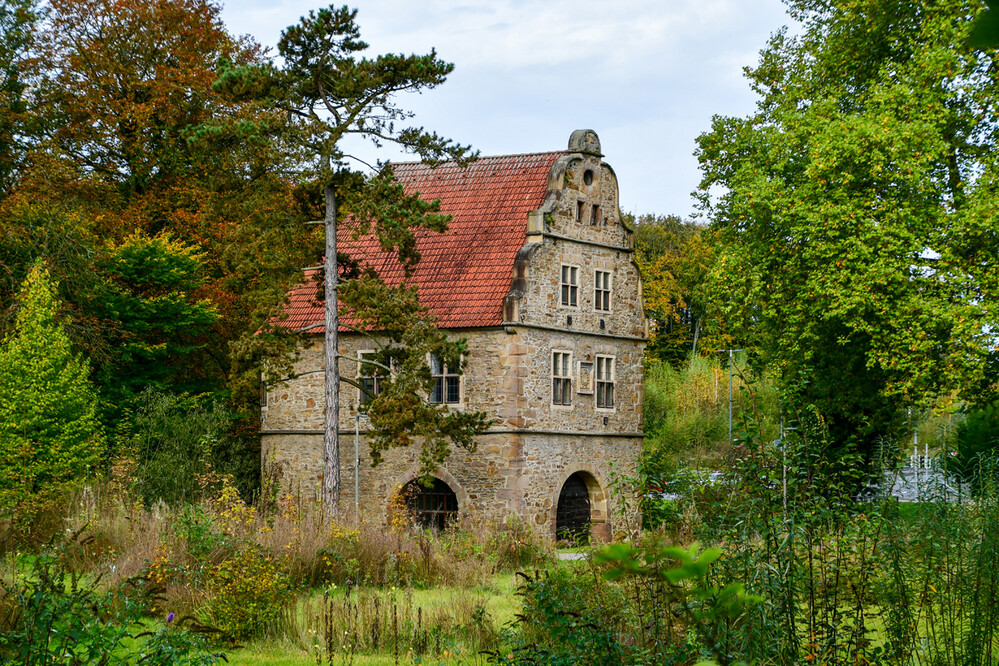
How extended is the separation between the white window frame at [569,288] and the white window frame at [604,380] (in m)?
1.70

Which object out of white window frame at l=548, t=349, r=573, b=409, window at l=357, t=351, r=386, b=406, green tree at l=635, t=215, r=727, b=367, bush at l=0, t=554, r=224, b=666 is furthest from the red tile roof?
green tree at l=635, t=215, r=727, b=367

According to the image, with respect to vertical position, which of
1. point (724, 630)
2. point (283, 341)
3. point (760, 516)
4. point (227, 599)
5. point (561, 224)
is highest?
point (561, 224)

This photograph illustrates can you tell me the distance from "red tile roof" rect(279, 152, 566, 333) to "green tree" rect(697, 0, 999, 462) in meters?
5.23

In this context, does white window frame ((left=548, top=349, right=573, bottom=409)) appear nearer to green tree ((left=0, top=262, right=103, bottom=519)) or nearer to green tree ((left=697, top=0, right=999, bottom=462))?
green tree ((left=697, top=0, right=999, bottom=462))

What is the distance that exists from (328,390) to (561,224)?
24.5ft

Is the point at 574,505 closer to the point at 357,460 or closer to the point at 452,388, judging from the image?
the point at 452,388

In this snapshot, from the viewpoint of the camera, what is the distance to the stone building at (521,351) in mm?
26922

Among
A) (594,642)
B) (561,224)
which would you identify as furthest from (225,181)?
(594,642)

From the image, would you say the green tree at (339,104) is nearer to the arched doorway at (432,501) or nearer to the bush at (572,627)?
the arched doorway at (432,501)

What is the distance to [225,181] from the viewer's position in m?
23.9

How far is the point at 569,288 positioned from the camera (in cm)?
2839

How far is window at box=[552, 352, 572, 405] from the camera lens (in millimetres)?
27922

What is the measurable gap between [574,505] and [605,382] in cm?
335

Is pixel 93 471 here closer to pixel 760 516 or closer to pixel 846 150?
pixel 846 150
